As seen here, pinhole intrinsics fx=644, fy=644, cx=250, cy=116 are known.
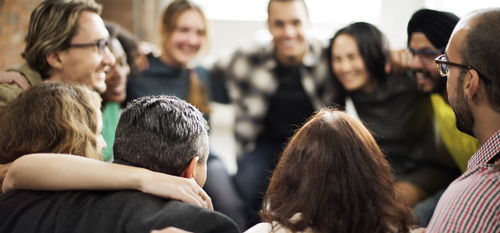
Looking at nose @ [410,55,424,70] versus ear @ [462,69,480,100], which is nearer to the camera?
ear @ [462,69,480,100]

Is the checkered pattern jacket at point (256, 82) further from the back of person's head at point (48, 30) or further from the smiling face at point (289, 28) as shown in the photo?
the back of person's head at point (48, 30)

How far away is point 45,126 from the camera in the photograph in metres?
1.90

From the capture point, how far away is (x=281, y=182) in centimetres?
166

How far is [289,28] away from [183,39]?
24.6 inches

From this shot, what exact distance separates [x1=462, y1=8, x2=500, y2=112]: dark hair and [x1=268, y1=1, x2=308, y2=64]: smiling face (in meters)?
1.71

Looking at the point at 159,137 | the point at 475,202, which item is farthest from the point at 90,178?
the point at 475,202

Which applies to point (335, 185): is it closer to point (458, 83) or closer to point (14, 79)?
point (458, 83)

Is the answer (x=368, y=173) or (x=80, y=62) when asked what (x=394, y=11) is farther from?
(x=368, y=173)

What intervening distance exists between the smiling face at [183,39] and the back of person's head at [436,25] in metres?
1.29

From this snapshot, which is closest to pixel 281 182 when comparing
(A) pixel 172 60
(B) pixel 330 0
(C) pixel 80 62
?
(C) pixel 80 62

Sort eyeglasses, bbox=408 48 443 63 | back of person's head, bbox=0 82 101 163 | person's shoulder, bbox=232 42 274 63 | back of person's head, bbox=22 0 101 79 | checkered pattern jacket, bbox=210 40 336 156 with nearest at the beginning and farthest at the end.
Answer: back of person's head, bbox=0 82 101 163 → back of person's head, bbox=22 0 101 79 → eyeglasses, bbox=408 48 443 63 → checkered pattern jacket, bbox=210 40 336 156 → person's shoulder, bbox=232 42 274 63

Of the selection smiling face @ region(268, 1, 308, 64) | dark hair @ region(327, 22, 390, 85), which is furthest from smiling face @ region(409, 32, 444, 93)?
smiling face @ region(268, 1, 308, 64)

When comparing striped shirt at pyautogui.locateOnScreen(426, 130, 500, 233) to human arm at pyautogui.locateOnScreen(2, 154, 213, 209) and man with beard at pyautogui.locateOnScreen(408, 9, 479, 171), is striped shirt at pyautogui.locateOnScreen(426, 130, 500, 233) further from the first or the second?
man with beard at pyautogui.locateOnScreen(408, 9, 479, 171)

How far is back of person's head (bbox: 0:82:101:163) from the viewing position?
190cm
